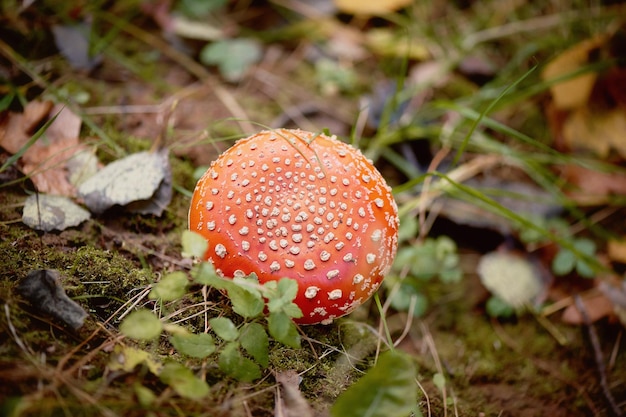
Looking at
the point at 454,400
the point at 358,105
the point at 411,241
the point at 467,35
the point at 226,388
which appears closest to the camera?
the point at 226,388

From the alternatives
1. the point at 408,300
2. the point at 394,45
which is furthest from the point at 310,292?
the point at 394,45

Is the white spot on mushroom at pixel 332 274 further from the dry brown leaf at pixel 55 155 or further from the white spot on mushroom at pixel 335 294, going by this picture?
the dry brown leaf at pixel 55 155

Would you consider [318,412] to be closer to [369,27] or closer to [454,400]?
[454,400]

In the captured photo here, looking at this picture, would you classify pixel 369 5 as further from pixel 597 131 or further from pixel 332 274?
pixel 332 274

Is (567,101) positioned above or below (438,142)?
above

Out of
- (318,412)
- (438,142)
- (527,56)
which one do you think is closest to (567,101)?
(527,56)

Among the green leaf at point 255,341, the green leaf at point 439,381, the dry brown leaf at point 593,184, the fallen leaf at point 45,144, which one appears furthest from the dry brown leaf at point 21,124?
the dry brown leaf at point 593,184
